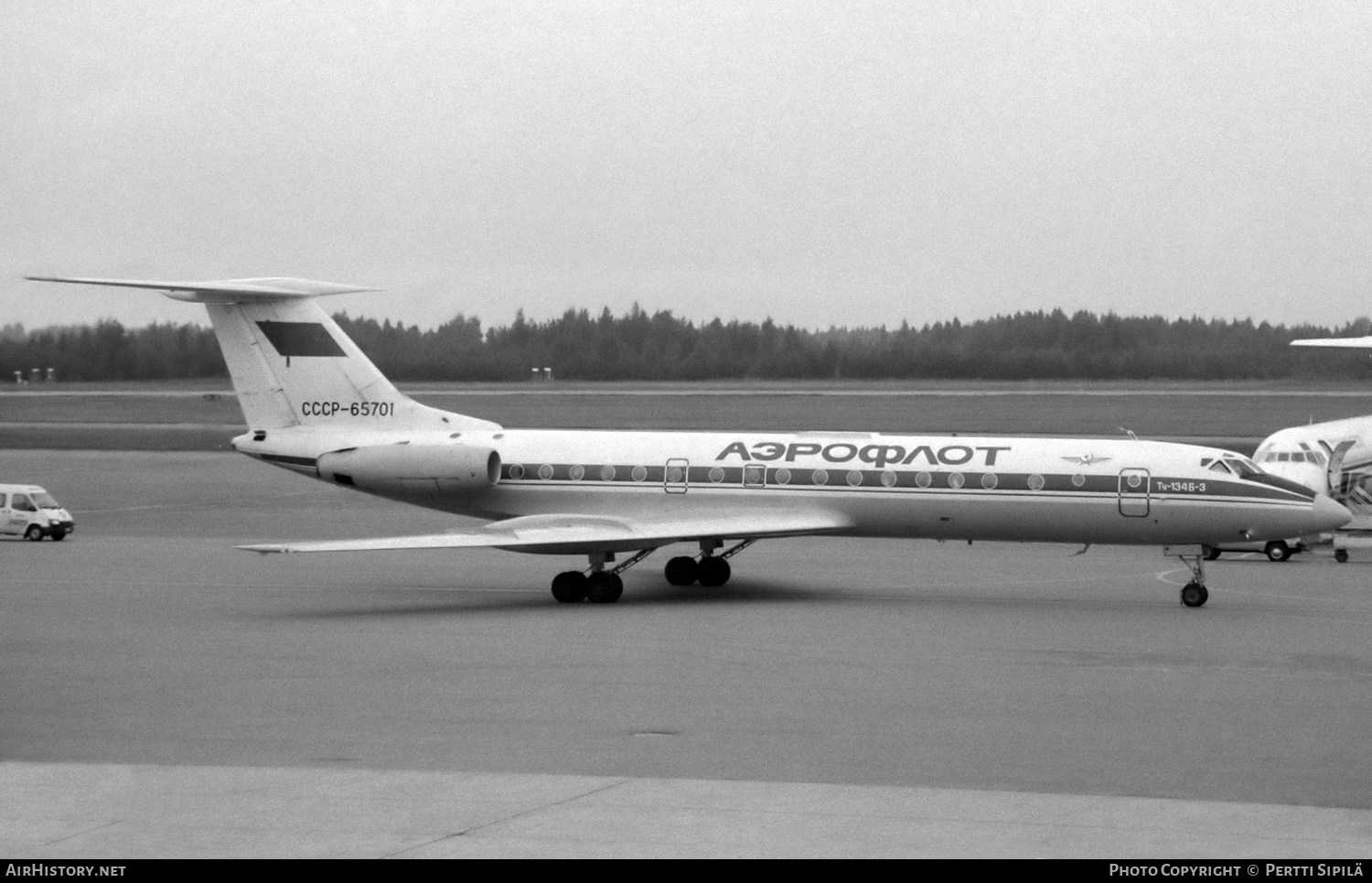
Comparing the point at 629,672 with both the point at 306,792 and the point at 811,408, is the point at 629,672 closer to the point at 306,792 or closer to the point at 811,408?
the point at 306,792

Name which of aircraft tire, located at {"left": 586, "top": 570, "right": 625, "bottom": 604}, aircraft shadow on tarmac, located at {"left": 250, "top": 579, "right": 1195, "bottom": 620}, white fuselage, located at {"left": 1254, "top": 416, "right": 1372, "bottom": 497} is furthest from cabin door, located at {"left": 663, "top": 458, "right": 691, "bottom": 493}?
white fuselage, located at {"left": 1254, "top": 416, "right": 1372, "bottom": 497}

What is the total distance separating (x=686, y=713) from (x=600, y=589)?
9.78 metres

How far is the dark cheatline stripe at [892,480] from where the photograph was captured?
82.0ft

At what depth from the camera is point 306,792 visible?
38.6 feet

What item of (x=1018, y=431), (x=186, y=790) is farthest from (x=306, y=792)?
(x=1018, y=431)

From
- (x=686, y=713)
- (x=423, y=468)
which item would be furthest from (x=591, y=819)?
(x=423, y=468)


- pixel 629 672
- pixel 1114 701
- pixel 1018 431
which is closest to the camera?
pixel 1114 701

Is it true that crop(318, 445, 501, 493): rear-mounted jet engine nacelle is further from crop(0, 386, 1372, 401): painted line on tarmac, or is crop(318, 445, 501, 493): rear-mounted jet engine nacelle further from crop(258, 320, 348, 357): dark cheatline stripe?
crop(0, 386, 1372, 401): painted line on tarmac

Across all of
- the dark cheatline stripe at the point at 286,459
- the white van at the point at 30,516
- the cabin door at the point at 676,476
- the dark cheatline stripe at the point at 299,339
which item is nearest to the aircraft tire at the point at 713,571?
the cabin door at the point at 676,476

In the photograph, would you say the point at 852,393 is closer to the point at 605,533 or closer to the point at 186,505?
the point at 186,505

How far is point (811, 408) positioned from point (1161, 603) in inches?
1851

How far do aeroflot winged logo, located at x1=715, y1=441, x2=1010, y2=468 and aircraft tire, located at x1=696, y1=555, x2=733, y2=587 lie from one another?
1803mm

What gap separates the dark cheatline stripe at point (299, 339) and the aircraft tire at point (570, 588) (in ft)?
21.1

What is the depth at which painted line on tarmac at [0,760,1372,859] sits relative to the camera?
10078mm
